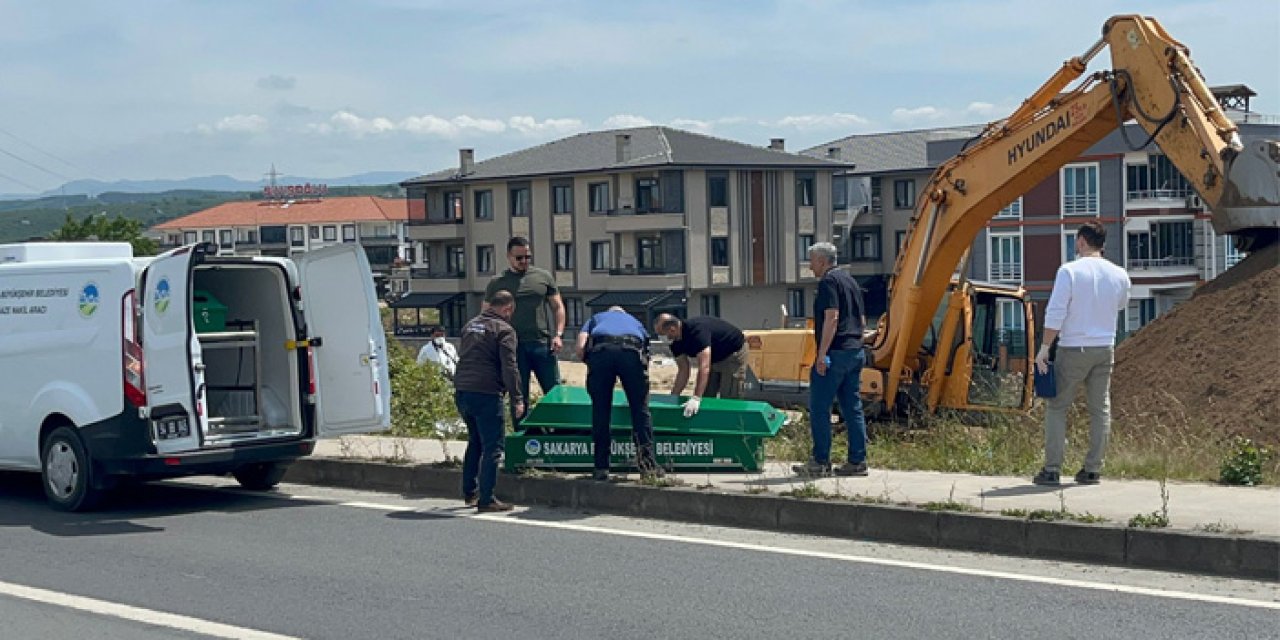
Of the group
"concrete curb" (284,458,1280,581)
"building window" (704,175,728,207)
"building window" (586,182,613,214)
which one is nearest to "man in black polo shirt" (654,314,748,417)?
"concrete curb" (284,458,1280,581)

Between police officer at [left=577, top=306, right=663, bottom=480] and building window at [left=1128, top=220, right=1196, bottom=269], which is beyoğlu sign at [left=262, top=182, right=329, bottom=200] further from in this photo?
police officer at [left=577, top=306, right=663, bottom=480]

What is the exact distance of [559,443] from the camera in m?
12.3

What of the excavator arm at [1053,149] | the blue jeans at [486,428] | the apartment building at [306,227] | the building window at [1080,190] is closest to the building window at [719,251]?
the building window at [1080,190]

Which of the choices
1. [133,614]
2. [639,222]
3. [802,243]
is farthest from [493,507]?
[802,243]

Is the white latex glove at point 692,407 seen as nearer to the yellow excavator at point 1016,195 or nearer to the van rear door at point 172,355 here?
the van rear door at point 172,355

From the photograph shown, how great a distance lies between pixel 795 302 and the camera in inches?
2972

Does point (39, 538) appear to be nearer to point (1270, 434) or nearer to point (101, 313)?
point (101, 313)

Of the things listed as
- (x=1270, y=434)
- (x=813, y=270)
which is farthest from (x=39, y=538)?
(x=1270, y=434)

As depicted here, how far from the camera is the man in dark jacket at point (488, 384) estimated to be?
37.9 feet

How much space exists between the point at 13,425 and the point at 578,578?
6343 millimetres

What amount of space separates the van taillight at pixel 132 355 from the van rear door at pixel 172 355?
5 centimetres

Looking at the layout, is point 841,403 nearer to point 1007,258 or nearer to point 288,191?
point 1007,258

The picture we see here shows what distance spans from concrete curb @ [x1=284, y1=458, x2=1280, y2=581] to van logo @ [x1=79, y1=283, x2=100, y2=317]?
2819 millimetres

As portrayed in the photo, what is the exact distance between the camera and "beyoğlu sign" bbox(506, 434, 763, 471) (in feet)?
39.4
